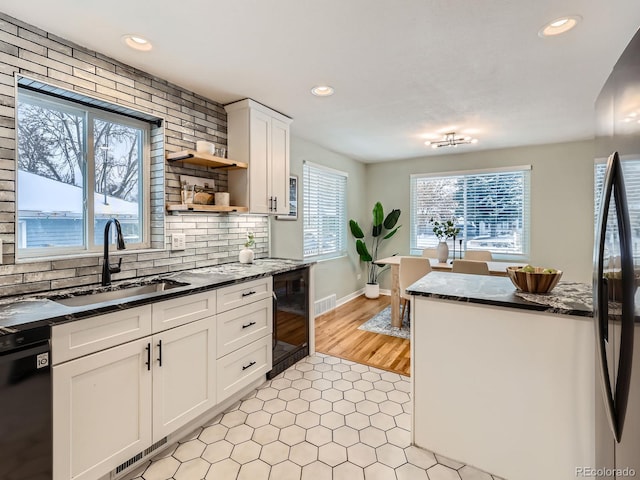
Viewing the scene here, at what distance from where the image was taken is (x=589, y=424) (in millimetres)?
1423

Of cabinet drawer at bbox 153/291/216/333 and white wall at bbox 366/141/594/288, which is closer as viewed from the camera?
cabinet drawer at bbox 153/291/216/333

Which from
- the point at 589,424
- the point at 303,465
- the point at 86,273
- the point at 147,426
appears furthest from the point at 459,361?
the point at 86,273

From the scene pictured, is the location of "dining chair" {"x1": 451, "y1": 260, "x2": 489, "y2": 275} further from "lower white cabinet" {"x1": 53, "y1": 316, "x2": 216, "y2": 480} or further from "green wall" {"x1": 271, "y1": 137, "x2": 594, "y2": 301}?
"lower white cabinet" {"x1": 53, "y1": 316, "x2": 216, "y2": 480}

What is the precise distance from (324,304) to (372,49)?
134 inches

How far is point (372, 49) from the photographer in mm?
2010

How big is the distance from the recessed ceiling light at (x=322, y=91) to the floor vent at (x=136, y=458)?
265 centimetres

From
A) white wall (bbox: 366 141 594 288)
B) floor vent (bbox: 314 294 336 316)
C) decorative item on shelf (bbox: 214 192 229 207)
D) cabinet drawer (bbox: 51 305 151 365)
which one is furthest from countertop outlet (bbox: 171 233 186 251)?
white wall (bbox: 366 141 594 288)

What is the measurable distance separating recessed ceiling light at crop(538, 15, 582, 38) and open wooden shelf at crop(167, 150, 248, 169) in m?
2.24

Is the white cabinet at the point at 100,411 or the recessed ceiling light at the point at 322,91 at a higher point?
the recessed ceiling light at the point at 322,91

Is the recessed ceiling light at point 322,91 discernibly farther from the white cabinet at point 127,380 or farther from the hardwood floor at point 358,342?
the hardwood floor at point 358,342

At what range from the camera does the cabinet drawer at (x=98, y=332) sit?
4.45 ft

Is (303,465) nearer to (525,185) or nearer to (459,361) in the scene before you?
(459,361)

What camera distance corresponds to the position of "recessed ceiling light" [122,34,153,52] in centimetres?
186

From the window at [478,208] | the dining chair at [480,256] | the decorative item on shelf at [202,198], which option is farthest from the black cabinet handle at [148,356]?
the window at [478,208]
